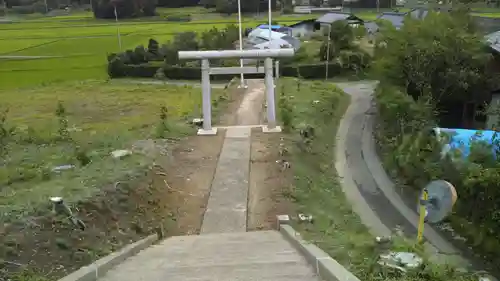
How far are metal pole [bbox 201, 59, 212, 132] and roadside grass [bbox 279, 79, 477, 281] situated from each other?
2.26m

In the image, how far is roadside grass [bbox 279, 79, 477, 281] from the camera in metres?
5.62

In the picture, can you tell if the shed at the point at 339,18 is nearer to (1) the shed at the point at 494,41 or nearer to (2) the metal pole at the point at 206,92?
(1) the shed at the point at 494,41

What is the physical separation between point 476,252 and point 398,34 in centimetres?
1115

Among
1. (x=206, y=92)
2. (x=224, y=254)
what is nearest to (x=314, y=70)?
(x=206, y=92)

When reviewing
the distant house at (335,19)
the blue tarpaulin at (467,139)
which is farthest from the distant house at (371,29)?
the blue tarpaulin at (467,139)

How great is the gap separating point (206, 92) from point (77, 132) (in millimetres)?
6279

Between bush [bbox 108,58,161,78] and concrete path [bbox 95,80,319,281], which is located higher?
concrete path [bbox 95,80,319,281]

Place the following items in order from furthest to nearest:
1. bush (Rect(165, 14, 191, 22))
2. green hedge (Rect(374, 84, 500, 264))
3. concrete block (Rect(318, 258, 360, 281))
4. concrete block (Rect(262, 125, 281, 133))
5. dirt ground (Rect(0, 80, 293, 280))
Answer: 1. bush (Rect(165, 14, 191, 22))
2. concrete block (Rect(262, 125, 281, 133))
3. green hedge (Rect(374, 84, 500, 264))
4. dirt ground (Rect(0, 80, 293, 280))
5. concrete block (Rect(318, 258, 360, 281))

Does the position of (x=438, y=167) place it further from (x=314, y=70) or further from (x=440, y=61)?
(x=314, y=70)

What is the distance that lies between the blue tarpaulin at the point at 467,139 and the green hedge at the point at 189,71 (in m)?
17.0

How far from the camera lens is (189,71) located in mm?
31016

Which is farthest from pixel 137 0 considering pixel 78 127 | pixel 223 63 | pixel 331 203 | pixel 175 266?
pixel 175 266

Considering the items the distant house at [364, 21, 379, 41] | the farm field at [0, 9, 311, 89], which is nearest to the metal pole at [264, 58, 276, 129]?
the farm field at [0, 9, 311, 89]

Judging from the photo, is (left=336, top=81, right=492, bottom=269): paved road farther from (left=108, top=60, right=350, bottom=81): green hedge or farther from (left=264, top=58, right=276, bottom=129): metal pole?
(left=108, top=60, right=350, bottom=81): green hedge
